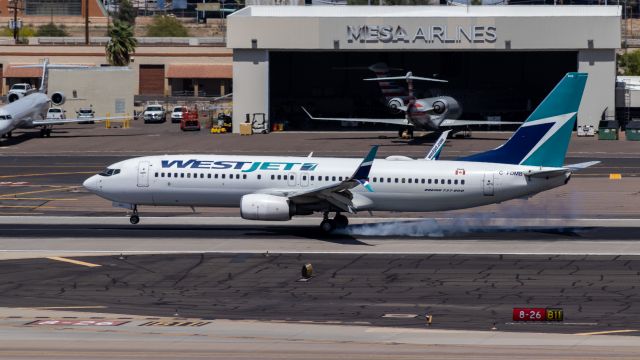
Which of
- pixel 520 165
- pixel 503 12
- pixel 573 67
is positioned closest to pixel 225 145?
pixel 503 12

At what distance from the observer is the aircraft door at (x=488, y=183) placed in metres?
52.9

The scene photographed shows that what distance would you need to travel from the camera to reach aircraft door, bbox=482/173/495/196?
5291 centimetres

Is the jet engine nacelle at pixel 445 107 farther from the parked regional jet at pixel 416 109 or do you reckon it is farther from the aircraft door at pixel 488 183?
the aircraft door at pixel 488 183

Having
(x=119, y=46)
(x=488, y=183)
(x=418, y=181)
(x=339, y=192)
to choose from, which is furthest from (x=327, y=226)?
(x=119, y=46)

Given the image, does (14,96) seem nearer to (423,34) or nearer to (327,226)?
(423,34)

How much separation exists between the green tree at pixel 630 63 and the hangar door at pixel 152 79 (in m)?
70.7

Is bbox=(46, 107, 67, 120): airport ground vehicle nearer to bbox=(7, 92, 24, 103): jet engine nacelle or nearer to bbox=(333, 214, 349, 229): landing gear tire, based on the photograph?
bbox=(7, 92, 24, 103): jet engine nacelle

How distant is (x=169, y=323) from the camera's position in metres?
35.9

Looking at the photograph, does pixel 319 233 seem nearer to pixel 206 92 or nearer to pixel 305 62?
pixel 305 62

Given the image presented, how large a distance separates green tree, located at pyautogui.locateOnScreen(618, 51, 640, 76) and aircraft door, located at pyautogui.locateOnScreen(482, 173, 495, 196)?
126 metres

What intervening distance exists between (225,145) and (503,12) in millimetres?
32276

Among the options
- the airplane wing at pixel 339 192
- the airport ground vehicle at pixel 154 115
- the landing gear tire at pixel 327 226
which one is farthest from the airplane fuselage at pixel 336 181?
the airport ground vehicle at pixel 154 115

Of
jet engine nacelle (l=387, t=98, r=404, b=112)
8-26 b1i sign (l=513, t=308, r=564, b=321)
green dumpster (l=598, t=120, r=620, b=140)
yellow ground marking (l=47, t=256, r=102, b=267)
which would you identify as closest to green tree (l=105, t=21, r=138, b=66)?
jet engine nacelle (l=387, t=98, r=404, b=112)

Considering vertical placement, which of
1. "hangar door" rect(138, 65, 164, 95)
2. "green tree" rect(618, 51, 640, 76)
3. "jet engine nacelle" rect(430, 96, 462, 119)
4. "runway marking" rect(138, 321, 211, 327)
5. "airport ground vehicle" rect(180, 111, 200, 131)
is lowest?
"runway marking" rect(138, 321, 211, 327)
